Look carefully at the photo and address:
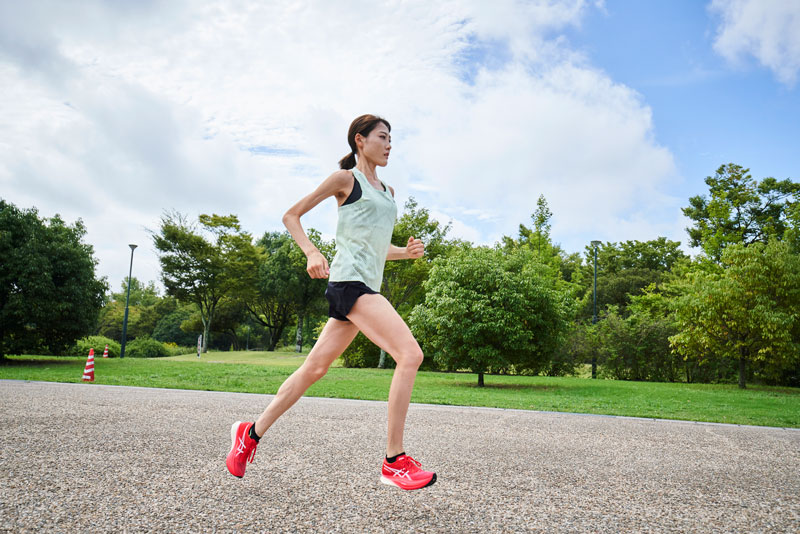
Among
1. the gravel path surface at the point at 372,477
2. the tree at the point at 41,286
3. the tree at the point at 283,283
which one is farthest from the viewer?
the tree at the point at 283,283

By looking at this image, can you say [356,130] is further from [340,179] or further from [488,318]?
[488,318]

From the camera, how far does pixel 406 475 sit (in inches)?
109

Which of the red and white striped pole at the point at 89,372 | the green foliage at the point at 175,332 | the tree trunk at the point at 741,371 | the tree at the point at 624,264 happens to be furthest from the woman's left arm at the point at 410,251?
the green foliage at the point at 175,332

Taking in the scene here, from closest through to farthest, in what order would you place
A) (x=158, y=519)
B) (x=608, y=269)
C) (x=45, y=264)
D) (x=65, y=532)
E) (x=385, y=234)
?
1. (x=65, y=532)
2. (x=158, y=519)
3. (x=385, y=234)
4. (x=45, y=264)
5. (x=608, y=269)

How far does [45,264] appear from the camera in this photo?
1734cm

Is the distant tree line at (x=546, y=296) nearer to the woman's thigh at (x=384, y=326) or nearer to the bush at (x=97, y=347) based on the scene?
the bush at (x=97, y=347)

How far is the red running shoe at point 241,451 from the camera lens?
2.97 meters

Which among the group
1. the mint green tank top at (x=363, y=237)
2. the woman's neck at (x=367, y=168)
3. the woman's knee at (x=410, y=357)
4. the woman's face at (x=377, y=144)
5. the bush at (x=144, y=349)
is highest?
the woman's face at (x=377, y=144)

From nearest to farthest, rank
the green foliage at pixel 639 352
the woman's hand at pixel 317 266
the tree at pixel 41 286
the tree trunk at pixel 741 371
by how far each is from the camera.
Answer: the woman's hand at pixel 317 266
the tree at pixel 41 286
the tree trunk at pixel 741 371
the green foliage at pixel 639 352

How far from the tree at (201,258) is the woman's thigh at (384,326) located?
3443cm

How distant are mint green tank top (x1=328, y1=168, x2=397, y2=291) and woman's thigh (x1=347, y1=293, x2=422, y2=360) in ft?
0.48

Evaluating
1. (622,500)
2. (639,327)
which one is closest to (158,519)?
(622,500)

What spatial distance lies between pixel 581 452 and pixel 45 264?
18.3m

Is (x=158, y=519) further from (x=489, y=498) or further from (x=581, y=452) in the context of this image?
(x=581, y=452)
